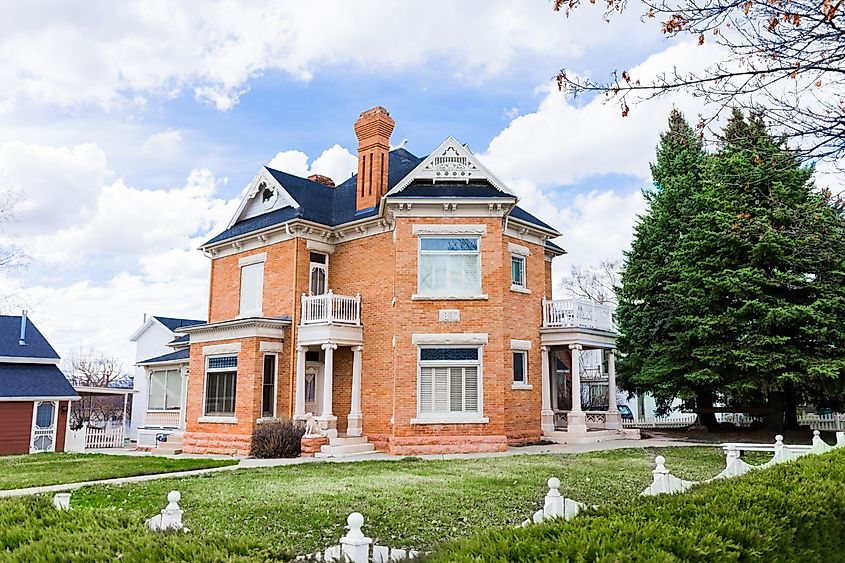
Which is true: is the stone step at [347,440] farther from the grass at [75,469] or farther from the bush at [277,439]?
the grass at [75,469]

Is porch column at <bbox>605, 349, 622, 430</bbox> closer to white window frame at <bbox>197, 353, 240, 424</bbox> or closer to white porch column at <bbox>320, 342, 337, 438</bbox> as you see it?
white porch column at <bbox>320, 342, 337, 438</bbox>

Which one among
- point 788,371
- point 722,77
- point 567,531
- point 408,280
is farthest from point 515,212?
point 567,531

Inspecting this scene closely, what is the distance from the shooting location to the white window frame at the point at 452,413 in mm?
19812

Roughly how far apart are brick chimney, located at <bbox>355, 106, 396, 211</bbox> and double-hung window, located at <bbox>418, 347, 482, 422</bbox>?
5.86 meters

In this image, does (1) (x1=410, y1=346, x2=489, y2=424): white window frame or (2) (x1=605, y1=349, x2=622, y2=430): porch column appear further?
(2) (x1=605, y1=349, x2=622, y2=430): porch column

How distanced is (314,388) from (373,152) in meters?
8.43

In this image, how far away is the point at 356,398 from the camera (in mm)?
21391

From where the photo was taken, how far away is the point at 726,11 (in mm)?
6059

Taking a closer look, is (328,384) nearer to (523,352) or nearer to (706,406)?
(523,352)

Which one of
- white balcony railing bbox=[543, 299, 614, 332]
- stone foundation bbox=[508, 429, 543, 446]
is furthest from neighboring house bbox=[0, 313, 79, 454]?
white balcony railing bbox=[543, 299, 614, 332]

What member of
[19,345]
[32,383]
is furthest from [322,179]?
[19,345]

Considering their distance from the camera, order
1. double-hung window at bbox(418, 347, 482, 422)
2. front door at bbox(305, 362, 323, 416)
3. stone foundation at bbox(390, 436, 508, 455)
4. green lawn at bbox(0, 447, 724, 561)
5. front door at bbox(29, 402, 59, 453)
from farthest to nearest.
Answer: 1. front door at bbox(29, 402, 59, 453)
2. front door at bbox(305, 362, 323, 416)
3. double-hung window at bbox(418, 347, 482, 422)
4. stone foundation at bbox(390, 436, 508, 455)
5. green lawn at bbox(0, 447, 724, 561)

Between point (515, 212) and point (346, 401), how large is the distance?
8.91 m

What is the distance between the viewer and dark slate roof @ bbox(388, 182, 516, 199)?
20906 mm
